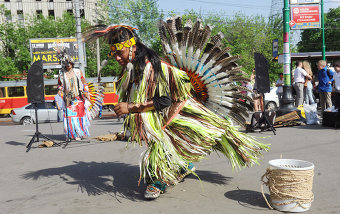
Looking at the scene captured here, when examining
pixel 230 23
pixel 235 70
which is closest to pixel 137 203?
pixel 235 70

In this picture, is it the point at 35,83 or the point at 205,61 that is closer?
the point at 205,61

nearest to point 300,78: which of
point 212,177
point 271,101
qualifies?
point 271,101

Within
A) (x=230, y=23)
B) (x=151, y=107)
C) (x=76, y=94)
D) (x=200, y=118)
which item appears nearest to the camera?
(x=151, y=107)

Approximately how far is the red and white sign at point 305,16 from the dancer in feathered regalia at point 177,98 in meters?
12.9

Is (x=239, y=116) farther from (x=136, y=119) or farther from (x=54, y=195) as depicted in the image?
(x=54, y=195)

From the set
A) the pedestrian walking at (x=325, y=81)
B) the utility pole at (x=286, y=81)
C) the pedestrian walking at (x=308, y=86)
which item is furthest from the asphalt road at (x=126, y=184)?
the pedestrian walking at (x=308, y=86)

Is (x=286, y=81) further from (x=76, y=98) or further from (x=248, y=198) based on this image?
(x=248, y=198)

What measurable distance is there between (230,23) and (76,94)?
30822 millimetres

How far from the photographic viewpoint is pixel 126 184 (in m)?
3.85

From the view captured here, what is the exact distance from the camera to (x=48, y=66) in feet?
81.6

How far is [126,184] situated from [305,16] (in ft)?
45.7

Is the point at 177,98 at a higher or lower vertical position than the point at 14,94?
higher

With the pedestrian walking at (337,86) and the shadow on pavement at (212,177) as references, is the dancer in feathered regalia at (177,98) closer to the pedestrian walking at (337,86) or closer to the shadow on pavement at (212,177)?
the shadow on pavement at (212,177)

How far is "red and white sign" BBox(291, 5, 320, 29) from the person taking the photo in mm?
14648
